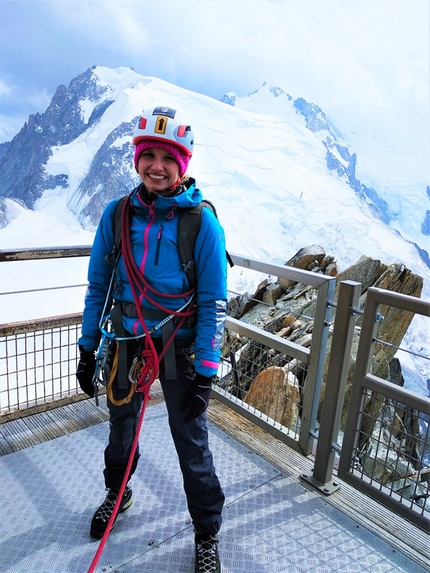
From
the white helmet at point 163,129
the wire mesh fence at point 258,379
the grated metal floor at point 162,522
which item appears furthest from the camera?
the wire mesh fence at point 258,379

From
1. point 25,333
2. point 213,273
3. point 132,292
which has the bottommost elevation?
point 25,333

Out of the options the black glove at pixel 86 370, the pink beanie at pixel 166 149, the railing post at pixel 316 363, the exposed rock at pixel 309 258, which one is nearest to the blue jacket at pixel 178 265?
the pink beanie at pixel 166 149

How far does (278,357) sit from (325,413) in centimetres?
68

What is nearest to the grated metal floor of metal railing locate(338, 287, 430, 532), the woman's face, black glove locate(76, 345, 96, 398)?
metal railing locate(338, 287, 430, 532)

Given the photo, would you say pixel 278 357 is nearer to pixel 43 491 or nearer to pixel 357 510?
pixel 357 510

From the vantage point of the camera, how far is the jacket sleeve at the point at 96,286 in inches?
78.4

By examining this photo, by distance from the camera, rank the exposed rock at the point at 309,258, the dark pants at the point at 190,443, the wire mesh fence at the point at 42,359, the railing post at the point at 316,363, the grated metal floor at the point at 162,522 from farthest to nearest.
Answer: the exposed rock at the point at 309,258 → the wire mesh fence at the point at 42,359 → the railing post at the point at 316,363 → the grated metal floor at the point at 162,522 → the dark pants at the point at 190,443

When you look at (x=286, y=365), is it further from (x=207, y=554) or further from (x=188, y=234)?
(x=188, y=234)

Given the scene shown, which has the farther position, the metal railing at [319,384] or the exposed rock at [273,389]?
the exposed rock at [273,389]

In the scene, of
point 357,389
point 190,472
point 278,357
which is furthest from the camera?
point 278,357

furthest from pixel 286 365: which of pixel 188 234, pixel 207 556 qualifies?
pixel 188 234

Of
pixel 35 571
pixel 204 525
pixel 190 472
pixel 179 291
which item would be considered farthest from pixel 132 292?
pixel 35 571

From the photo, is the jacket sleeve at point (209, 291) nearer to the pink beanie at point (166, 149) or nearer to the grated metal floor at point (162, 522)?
the pink beanie at point (166, 149)

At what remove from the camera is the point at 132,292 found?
6.07 ft
